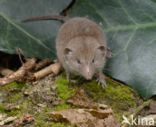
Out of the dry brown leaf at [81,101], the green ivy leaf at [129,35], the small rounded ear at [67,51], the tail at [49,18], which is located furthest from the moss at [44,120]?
the tail at [49,18]

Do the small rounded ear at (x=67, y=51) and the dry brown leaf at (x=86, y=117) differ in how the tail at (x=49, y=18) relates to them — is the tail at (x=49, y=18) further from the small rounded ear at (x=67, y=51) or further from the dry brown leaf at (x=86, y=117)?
the dry brown leaf at (x=86, y=117)

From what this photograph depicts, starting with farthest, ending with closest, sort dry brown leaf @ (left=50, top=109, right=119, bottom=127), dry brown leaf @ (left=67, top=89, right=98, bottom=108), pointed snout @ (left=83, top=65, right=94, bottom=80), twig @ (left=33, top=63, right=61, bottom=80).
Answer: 1. twig @ (left=33, top=63, right=61, bottom=80)
2. pointed snout @ (left=83, top=65, right=94, bottom=80)
3. dry brown leaf @ (left=67, top=89, right=98, bottom=108)
4. dry brown leaf @ (left=50, top=109, right=119, bottom=127)

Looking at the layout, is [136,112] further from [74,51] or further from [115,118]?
[74,51]

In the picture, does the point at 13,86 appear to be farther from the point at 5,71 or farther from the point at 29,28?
the point at 29,28

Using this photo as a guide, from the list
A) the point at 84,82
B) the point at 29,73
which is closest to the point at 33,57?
the point at 29,73

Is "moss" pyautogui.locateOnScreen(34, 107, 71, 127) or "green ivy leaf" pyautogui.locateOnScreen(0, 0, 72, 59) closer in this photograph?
"moss" pyautogui.locateOnScreen(34, 107, 71, 127)

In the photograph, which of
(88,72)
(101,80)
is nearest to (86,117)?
(88,72)

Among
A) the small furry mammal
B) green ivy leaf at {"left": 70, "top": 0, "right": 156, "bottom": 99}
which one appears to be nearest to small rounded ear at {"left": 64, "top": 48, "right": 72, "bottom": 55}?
the small furry mammal

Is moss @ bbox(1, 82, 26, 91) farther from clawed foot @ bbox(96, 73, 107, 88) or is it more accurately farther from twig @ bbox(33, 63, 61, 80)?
clawed foot @ bbox(96, 73, 107, 88)
